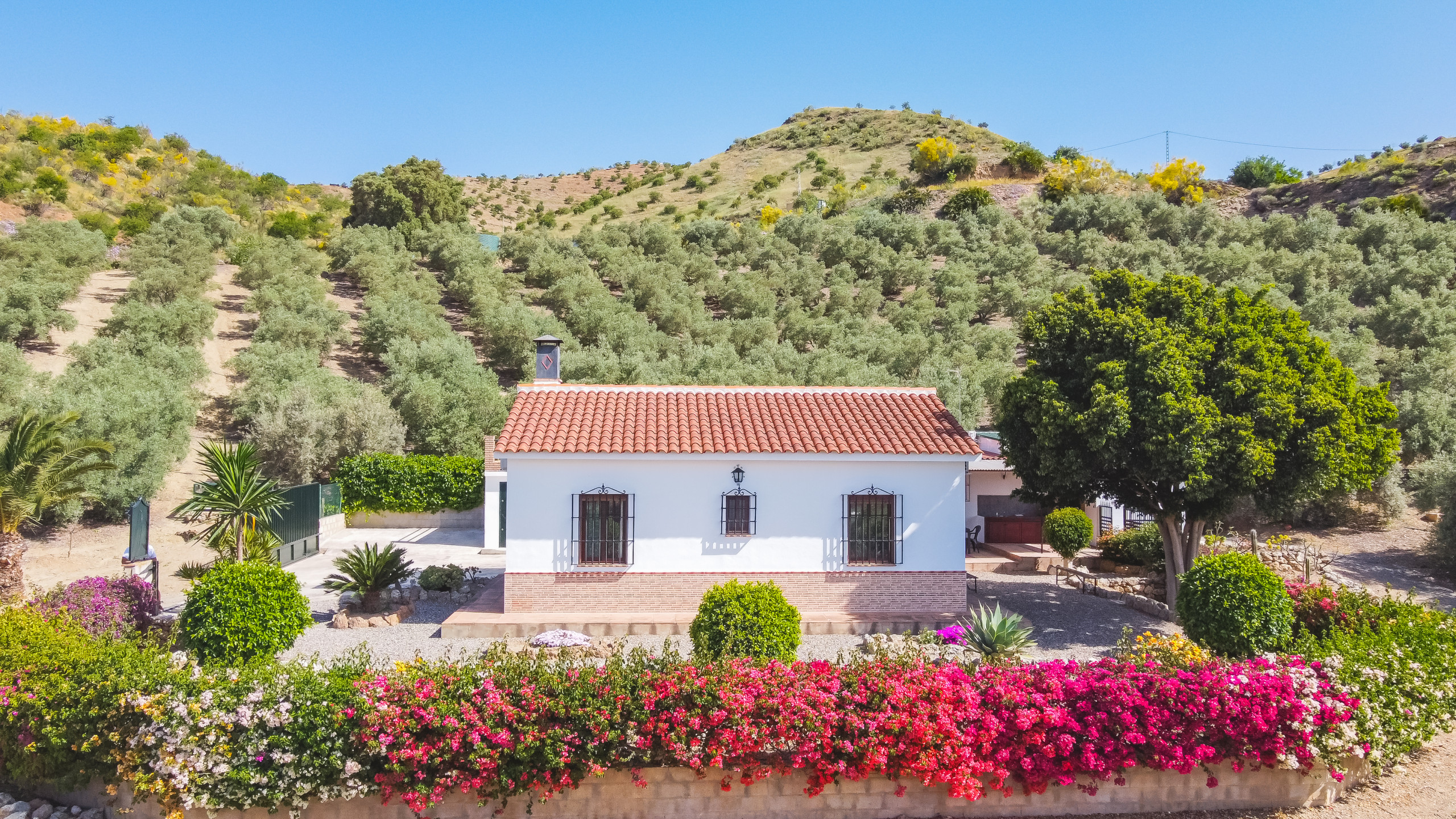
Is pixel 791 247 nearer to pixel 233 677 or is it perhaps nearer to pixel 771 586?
pixel 771 586

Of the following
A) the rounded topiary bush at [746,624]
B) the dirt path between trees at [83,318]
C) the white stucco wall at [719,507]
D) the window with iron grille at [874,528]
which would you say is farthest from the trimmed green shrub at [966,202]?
the rounded topiary bush at [746,624]

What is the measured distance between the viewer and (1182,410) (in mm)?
12367

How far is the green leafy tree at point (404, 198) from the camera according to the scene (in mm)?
55844

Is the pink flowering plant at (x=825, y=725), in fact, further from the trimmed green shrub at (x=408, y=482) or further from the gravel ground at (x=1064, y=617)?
the trimmed green shrub at (x=408, y=482)

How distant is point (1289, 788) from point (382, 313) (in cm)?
3622

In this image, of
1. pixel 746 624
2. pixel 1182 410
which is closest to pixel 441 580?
pixel 746 624

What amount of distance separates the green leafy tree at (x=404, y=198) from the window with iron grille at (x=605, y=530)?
46696mm

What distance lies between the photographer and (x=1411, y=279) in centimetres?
3956

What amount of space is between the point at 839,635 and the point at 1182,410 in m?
6.44

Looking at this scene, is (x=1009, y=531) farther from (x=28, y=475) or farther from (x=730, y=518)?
(x=28, y=475)

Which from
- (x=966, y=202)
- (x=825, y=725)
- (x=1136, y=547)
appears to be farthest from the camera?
(x=966, y=202)

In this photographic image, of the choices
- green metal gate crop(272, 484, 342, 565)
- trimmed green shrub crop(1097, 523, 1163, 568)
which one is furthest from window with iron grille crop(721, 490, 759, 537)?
green metal gate crop(272, 484, 342, 565)

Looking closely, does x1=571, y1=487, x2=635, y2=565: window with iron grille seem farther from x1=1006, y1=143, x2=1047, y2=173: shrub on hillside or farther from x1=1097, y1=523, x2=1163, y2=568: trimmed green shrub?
x1=1006, y1=143, x2=1047, y2=173: shrub on hillside

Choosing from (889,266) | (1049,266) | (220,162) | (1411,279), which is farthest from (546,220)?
(1411,279)
